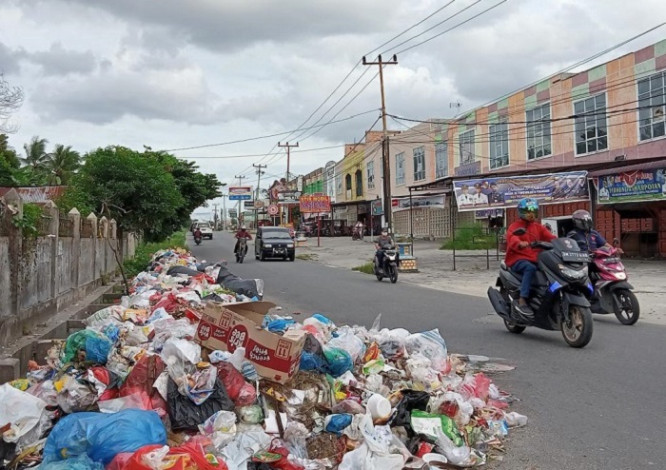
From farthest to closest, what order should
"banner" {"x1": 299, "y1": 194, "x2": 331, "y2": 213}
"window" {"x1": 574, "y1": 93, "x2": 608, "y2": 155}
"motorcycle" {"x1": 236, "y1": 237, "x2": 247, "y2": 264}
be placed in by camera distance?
"banner" {"x1": 299, "y1": 194, "x2": 331, "y2": 213} → "motorcycle" {"x1": 236, "y1": 237, "x2": 247, "y2": 264} → "window" {"x1": 574, "y1": 93, "x2": 608, "y2": 155}

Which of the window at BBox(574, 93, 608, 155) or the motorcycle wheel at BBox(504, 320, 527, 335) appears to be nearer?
the motorcycle wheel at BBox(504, 320, 527, 335)

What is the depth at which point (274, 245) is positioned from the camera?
96.5 feet

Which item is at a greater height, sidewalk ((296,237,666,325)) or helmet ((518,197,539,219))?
helmet ((518,197,539,219))

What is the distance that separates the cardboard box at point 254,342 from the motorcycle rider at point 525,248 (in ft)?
12.5

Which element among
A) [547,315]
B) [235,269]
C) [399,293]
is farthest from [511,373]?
[235,269]

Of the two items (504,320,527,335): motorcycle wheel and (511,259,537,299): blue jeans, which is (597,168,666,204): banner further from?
(511,259,537,299): blue jeans

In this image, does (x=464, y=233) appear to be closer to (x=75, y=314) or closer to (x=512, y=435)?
(x=75, y=314)

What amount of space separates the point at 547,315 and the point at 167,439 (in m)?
5.47

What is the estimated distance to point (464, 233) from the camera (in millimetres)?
32969

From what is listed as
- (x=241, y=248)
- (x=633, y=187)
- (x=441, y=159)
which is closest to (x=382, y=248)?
(x=633, y=187)

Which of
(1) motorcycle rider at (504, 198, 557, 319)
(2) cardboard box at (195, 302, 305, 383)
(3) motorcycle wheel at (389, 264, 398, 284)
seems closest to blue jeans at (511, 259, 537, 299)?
(1) motorcycle rider at (504, 198, 557, 319)

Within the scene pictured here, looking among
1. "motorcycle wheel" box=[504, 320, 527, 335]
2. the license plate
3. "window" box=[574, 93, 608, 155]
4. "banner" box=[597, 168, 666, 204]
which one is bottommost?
"motorcycle wheel" box=[504, 320, 527, 335]

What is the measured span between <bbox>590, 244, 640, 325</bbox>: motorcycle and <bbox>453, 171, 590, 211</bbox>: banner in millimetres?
11088

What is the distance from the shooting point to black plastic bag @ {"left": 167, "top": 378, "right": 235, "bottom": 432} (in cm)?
408
